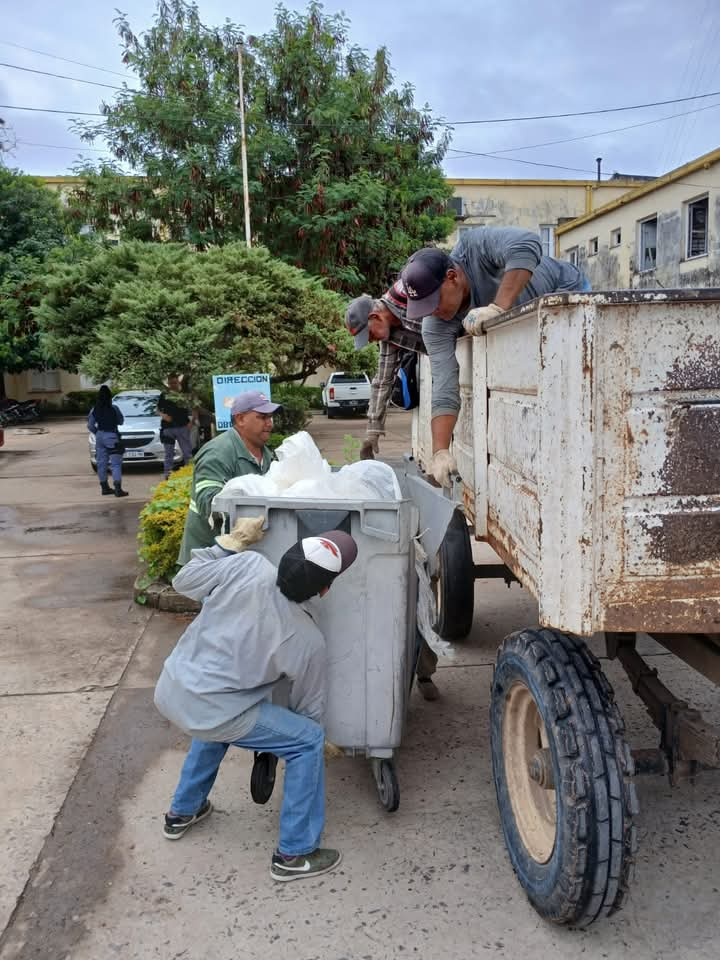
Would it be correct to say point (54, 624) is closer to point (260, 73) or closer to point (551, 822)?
point (551, 822)

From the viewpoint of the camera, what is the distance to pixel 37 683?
16.0 ft

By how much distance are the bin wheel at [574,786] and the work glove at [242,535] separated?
1034mm

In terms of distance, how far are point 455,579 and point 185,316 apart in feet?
17.4

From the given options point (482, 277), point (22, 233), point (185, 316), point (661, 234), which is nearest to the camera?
point (482, 277)

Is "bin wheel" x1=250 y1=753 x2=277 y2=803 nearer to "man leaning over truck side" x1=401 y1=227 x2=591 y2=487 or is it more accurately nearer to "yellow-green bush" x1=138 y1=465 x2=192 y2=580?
"man leaning over truck side" x1=401 y1=227 x2=591 y2=487

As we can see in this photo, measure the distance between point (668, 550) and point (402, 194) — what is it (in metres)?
16.2

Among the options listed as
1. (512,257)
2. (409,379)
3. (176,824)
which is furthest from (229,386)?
(176,824)

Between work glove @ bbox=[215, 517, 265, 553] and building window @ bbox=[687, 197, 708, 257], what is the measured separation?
16.8 meters

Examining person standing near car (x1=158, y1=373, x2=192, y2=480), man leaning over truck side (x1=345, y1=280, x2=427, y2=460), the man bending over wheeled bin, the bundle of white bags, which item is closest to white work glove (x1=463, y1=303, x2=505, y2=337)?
the bundle of white bags

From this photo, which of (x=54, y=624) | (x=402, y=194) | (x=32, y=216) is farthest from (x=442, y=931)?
(x=32, y=216)

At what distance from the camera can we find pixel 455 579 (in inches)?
187

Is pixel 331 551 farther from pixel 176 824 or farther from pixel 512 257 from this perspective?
pixel 512 257

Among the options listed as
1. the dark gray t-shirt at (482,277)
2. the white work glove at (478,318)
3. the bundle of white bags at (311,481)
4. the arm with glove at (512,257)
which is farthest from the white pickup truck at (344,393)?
the white work glove at (478,318)

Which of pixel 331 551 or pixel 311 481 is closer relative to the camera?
pixel 331 551
